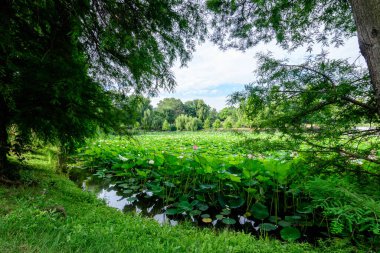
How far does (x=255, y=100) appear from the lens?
7.30 feet

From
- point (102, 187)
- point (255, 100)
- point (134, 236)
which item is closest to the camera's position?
point (134, 236)

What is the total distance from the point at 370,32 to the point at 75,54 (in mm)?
2707

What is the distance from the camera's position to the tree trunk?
1.36m

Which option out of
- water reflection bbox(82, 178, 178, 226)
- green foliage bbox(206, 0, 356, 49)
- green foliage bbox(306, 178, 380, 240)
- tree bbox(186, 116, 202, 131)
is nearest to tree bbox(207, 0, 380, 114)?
green foliage bbox(206, 0, 356, 49)

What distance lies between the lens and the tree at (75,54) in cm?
244

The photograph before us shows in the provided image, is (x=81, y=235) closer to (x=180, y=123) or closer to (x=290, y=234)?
(x=290, y=234)

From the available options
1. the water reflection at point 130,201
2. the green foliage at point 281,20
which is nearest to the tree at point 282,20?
the green foliage at point 281,20

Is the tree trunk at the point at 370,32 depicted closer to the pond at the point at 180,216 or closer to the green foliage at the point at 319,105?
the green foliage at the point at 319,105

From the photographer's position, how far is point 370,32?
138 cm

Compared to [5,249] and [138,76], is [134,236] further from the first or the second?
[138,76]

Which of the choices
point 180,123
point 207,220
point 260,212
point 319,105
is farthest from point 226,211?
point 180,123

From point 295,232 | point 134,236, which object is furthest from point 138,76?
point 295,232

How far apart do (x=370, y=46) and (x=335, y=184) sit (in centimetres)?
96

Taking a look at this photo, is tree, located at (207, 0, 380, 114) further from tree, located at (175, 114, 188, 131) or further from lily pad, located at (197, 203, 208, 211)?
tree, located at (175, 114, 188, 131)
